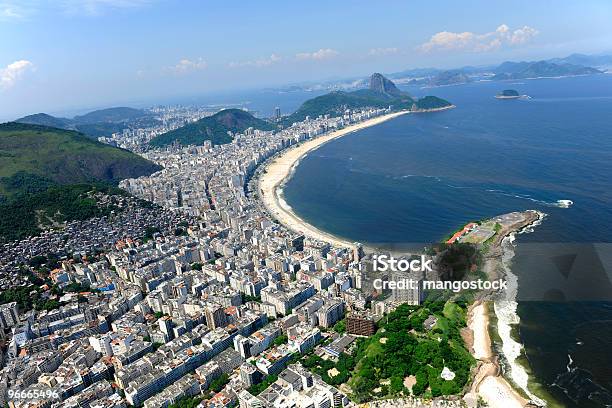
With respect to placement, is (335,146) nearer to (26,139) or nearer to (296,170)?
(296,170)

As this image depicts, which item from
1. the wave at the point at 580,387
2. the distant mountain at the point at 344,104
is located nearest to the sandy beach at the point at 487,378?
the wave at the point at 580,387

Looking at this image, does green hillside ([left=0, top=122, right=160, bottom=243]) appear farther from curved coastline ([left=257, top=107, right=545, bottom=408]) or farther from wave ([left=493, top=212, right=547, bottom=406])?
wave ([left=493, top=212, right=547, bottom=406])

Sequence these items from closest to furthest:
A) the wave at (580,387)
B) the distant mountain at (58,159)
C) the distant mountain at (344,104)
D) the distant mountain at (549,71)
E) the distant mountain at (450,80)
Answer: the wave at (580,387), the distant mountain at (58,159), the distant mountain at (344,104), the distant mountain at (549,71), the distant mountain at (450,80)

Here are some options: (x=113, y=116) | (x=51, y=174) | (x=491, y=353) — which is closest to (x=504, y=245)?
(x=491, y=353)

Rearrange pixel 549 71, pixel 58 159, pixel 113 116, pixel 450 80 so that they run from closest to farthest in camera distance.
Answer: pixel 58 159
pixel 113 116
pixel 549 71
pixel 450 80

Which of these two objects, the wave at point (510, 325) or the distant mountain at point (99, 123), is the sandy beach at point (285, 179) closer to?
the wave at point (510, 325)

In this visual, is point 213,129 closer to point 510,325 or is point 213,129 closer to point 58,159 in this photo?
point 58,159

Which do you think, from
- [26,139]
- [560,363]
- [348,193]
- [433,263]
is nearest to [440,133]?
[348,193]
